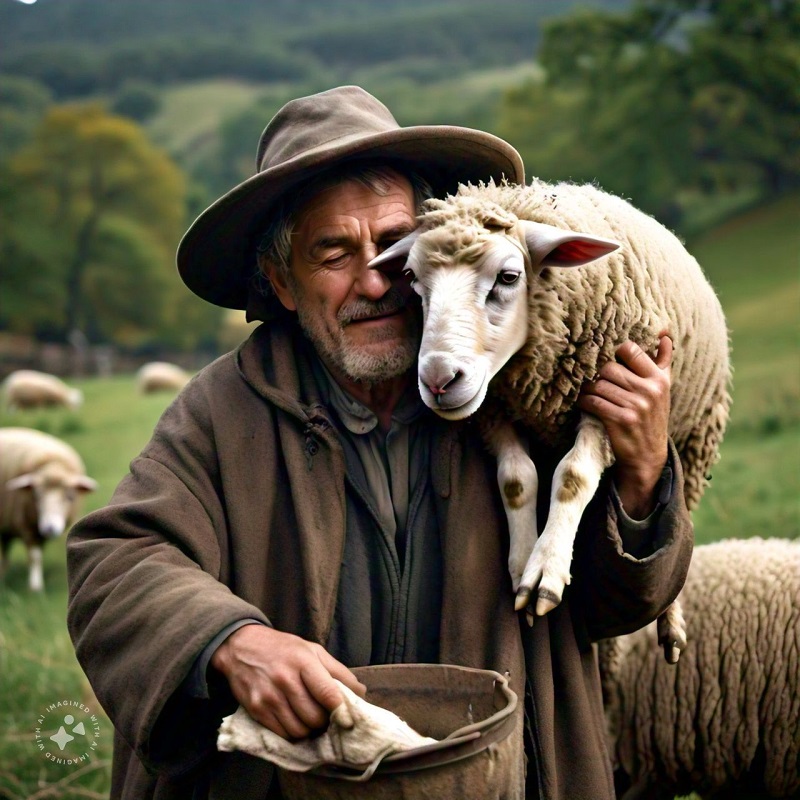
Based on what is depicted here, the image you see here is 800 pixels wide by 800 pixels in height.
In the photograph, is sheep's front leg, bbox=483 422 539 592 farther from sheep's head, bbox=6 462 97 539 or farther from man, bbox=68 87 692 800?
sheep's head, bbox=6 462 97 539

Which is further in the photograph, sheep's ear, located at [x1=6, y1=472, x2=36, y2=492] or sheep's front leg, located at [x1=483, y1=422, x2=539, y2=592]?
sheep's ear, located at [x1=6, y1=472, x2=36, y2=492]

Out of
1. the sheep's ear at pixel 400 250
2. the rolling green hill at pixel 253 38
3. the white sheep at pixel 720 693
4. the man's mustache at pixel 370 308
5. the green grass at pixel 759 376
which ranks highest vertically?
the rolling green hill at pixel 253 38

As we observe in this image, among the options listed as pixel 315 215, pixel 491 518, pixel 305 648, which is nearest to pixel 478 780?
pixel 305 648

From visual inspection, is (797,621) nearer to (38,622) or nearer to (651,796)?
(651,796)

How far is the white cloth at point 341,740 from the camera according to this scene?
4.77ft

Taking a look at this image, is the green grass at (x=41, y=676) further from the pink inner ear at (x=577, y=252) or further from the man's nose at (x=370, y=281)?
the pink inner ear at (x=577, y=252)

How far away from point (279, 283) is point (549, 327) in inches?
29.8

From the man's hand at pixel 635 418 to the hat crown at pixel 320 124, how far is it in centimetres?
80

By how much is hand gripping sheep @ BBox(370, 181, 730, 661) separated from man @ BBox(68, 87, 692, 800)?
80 mm

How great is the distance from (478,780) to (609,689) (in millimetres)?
1695

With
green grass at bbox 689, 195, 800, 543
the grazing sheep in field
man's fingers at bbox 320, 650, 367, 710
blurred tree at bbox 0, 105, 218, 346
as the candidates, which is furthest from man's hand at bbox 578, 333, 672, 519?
blurred tree at bbox 0, 105, 218, 346

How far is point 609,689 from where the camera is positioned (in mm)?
3000

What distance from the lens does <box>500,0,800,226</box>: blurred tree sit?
18.0 meters

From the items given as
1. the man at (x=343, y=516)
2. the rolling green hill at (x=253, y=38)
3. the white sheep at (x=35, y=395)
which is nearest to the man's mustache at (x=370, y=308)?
the man at (x=343, y=516)
